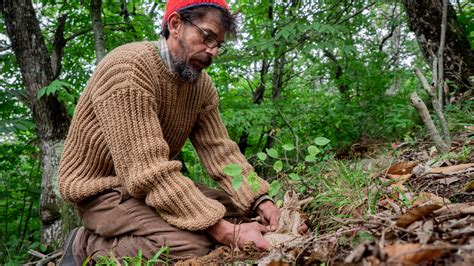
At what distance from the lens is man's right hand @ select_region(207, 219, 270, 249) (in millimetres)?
2018

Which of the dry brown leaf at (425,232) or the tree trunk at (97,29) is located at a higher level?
the tree trunk at (97,29)

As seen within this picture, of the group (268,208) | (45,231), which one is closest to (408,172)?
(268,208)

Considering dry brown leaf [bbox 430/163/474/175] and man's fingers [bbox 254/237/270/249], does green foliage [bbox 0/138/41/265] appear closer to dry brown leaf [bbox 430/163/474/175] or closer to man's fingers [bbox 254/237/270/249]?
man's fingers [bbox 254/237/270/249]

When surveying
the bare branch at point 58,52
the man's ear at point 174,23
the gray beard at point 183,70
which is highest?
the bare branch at point 58,52

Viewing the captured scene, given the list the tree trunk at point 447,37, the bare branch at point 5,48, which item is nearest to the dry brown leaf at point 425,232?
the tree trunk at point 447,37

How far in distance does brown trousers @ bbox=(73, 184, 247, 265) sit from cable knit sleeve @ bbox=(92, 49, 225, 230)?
0.08 metres

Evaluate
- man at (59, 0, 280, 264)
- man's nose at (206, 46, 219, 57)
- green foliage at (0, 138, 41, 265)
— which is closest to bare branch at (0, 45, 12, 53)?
green foliage at (0, 138, 41, 265)

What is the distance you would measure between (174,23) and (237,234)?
1.20 m

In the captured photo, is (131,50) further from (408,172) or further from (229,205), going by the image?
(408,172)

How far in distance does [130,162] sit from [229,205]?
30.0 inches

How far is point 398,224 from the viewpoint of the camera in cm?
132

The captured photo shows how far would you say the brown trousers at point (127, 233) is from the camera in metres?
2.10

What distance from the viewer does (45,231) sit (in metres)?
4.46

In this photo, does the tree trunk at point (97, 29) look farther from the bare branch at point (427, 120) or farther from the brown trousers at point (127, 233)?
the bare branch at point (427, 120)
